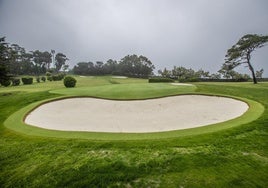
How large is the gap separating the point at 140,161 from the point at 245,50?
113 ft

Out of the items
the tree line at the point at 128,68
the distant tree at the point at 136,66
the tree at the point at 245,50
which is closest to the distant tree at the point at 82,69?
the tree line at the point at 128,68

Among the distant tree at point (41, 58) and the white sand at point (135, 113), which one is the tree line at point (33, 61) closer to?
the distant tree at point (41, 58)

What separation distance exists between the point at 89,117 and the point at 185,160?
246 inches

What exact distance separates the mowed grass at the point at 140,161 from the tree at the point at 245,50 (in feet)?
97.1

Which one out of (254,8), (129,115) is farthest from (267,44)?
(129,115)

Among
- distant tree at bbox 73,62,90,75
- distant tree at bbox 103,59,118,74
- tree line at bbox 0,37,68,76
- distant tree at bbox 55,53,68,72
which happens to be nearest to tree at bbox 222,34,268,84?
distant tree at bbox 103,59,118,74

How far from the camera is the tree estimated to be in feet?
93.7

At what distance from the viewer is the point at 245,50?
30.0 metres

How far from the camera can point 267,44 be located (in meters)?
29.2

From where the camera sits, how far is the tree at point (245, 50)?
93.7 ft

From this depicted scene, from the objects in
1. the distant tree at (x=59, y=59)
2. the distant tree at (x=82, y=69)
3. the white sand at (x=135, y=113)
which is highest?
the distant tree at (x=59, y=59)

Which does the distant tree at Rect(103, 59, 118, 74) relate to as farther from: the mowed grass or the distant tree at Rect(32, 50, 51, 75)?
the mowed grass

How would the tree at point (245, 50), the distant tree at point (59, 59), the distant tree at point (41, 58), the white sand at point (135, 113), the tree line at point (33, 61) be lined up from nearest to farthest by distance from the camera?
the white sand at point (135, 113) → the tree at point (245, 50) → the tree line at point (33, 61) → the distant tree at point (41, 58) → the distant tree at point (59, 59)

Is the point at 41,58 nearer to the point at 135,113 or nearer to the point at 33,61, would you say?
the point at 33,61
